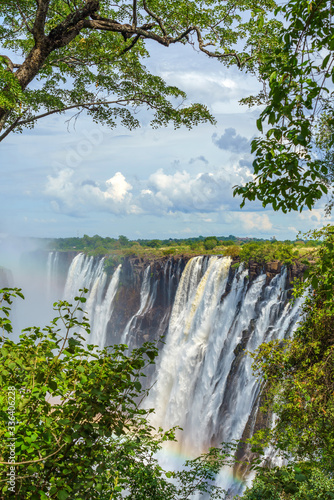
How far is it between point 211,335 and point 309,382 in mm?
11176

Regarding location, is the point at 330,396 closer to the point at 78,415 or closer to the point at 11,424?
the point at 78,415

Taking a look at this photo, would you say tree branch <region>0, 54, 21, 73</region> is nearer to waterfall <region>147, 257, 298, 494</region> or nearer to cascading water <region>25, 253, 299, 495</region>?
cascading water <region>25, 253, 299, 495</region>

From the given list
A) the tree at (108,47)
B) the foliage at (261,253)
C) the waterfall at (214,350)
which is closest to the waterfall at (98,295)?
the waterfall at (214,350)

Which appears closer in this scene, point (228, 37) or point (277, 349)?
point (277, 349)

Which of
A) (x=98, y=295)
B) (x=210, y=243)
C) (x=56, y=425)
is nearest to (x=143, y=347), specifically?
(x=56, y=425)

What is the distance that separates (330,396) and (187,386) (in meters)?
12.2

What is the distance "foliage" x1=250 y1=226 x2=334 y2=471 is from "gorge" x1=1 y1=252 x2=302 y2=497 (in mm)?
5830

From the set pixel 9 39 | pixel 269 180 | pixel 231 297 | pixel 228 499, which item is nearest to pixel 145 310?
pixel 231 297

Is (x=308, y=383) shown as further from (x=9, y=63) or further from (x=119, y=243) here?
(x=119, y=243)

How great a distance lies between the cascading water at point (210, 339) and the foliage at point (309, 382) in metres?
5.74

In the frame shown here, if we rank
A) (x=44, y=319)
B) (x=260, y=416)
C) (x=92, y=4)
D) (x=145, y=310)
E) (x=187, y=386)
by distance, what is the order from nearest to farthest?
(x=92, y=4) < (x=260, y=416) < (x=187, y=386) < (x=145, y=310) < (x=44, y=319)

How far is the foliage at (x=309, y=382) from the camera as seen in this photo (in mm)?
4984

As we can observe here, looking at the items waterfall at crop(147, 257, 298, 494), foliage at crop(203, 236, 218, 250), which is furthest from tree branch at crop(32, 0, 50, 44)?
foliage at crop(203, 236, 218, 250)

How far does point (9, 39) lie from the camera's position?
896 cm
